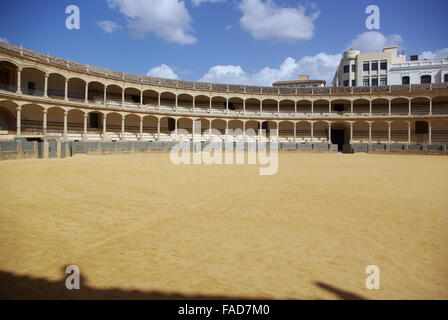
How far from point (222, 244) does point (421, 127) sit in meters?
44.5

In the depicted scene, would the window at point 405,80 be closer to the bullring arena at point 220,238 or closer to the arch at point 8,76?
the bullring arena at point 220,238

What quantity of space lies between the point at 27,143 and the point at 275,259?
21673 millimetres

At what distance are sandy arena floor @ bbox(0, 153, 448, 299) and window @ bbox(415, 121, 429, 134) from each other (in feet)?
125

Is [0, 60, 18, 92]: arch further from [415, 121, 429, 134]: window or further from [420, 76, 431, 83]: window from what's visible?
[420, 76, 431, 83]: window

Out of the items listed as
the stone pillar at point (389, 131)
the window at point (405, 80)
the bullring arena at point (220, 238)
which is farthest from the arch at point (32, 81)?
the window at point (405, 80)

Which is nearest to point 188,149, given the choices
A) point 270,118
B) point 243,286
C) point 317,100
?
point 270,118

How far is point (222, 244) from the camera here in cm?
415

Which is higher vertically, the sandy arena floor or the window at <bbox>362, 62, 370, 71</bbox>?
the window at <bbox>362, 62, 370, 71</bbox>

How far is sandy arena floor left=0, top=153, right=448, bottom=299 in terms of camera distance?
9.82 ft

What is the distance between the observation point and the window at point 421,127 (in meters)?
37.5

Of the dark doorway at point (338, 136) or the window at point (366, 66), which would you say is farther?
the window at point (366, 66)

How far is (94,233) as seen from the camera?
4.56 m

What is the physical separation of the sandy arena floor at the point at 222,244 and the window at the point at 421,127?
38201mm

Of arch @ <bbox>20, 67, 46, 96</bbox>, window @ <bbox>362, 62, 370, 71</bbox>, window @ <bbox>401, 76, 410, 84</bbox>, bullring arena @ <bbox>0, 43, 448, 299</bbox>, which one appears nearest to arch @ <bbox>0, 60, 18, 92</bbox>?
arch @ <bbox>20, 67, 46, 96</bbox>
